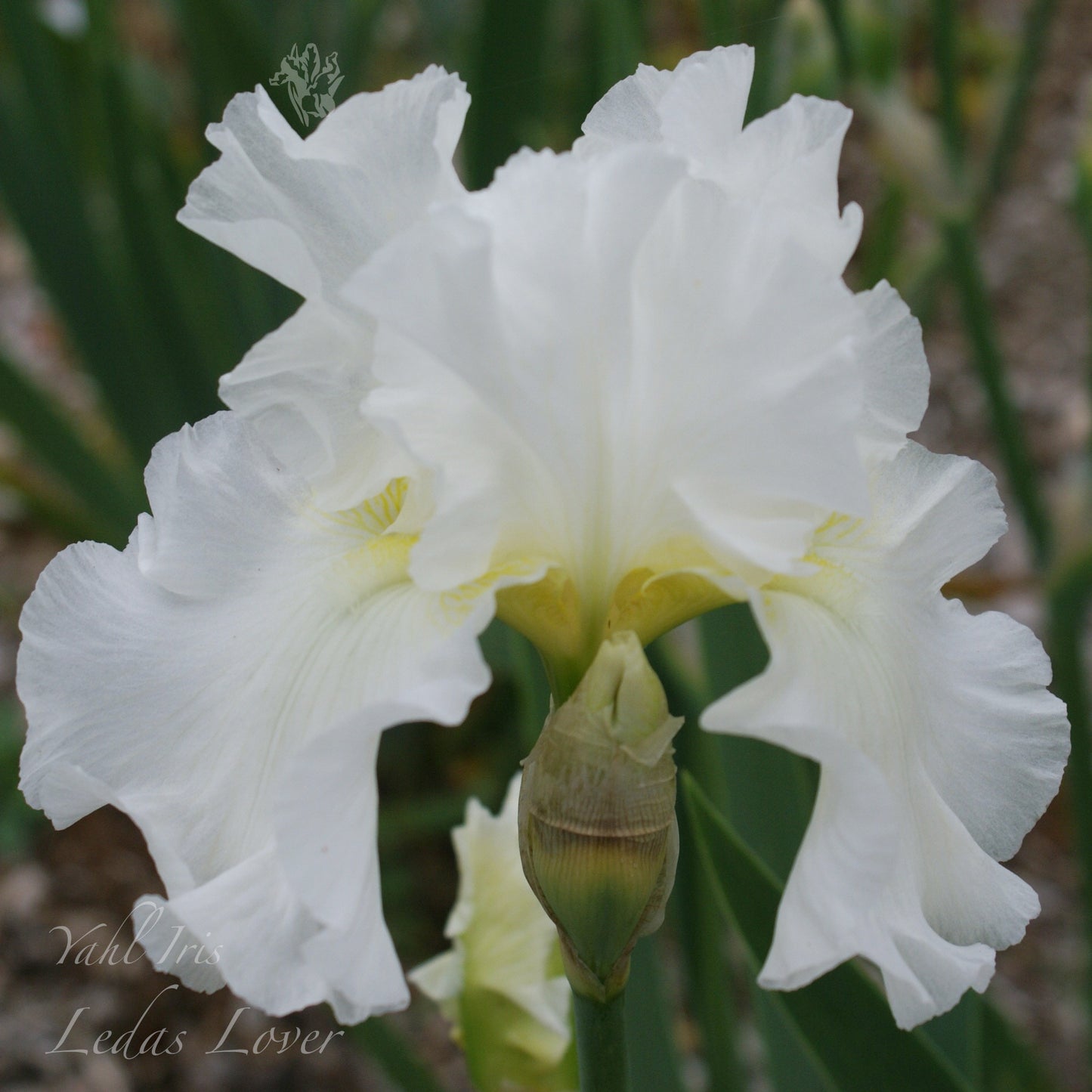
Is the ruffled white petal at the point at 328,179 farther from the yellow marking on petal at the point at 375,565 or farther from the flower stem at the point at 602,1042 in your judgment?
the flower stem at the point at 602,1042

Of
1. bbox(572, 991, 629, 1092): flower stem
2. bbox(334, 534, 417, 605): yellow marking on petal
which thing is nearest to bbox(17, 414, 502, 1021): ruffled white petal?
bbox(334, 534, 417, 605): yellow marking on petal

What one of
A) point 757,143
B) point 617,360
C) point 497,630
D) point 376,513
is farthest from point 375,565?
point 497,630

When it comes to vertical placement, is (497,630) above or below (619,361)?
below

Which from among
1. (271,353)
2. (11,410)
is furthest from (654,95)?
(11,410)

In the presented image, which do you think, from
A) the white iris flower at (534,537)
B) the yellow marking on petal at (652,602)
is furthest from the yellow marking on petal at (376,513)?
the yellow marking on petal at (652,602)

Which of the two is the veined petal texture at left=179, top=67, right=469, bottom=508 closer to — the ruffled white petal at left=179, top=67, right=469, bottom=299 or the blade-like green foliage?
the ruffled white petal at left=179, top=67, right=469, bottom=299

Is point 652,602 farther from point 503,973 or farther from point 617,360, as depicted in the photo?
point 503,973

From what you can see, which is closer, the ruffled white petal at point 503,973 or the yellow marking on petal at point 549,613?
the yellow marking on petal at point 549,613

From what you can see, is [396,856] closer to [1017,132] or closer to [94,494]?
[94,494]
